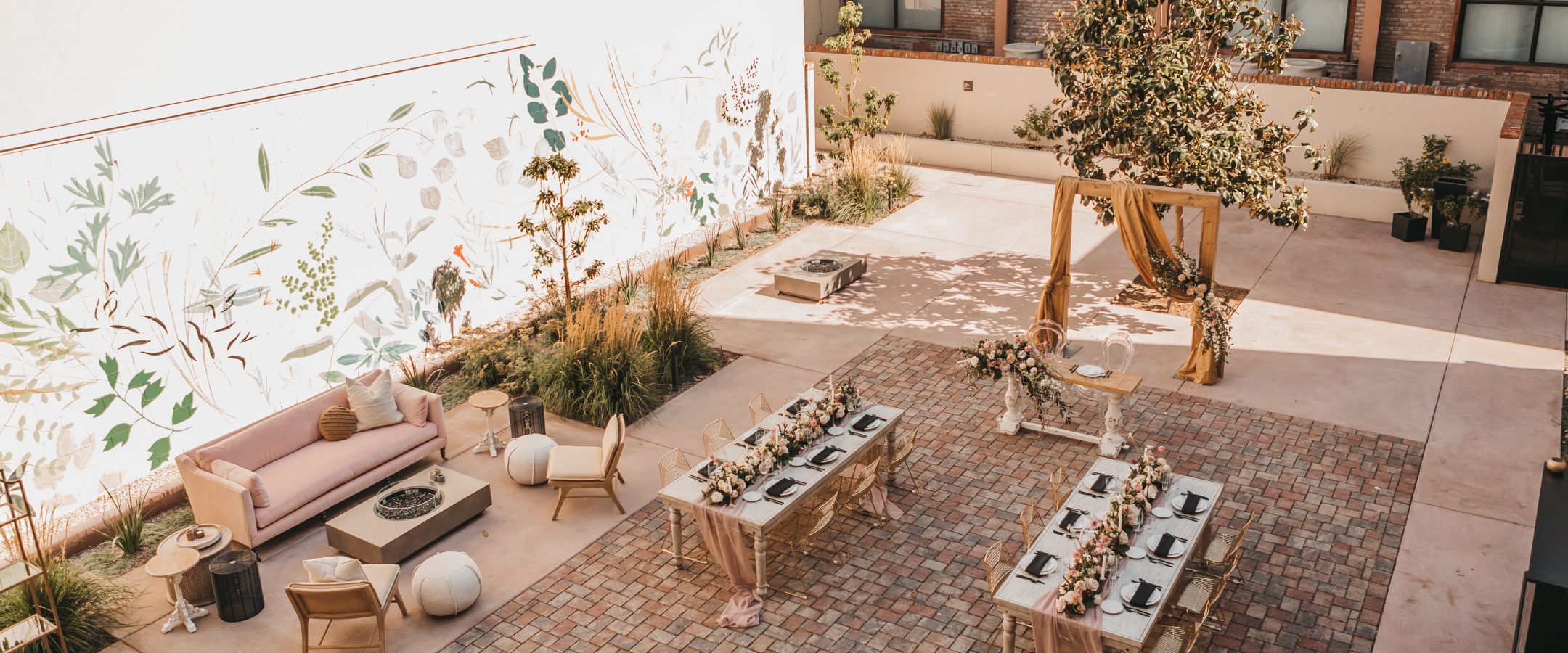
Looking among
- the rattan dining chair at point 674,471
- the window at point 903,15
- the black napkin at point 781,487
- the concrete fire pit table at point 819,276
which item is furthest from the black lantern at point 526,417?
the window at point 903,15

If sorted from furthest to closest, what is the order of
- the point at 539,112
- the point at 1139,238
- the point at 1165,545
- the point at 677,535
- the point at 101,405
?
the point at 539,112, the point at 1139,238, the point at 101,405, the point at 677,535, the point at 1165,545

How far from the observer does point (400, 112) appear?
12.5 meters

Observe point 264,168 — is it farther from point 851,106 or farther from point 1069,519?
point 851,106

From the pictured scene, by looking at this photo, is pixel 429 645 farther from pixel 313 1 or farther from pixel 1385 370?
pixel 1385 370

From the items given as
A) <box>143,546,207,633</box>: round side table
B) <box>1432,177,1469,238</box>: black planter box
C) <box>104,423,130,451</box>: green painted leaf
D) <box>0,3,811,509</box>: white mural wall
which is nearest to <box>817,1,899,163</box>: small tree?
<box>0,3,811,509</box>: white mural wall

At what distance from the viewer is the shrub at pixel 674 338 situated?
13.1 meters

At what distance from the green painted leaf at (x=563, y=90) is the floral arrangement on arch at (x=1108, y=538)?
871 centimetres

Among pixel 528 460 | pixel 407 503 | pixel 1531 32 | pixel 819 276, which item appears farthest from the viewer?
pixel 1531 32

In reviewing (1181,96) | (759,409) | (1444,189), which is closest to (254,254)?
(759,409)

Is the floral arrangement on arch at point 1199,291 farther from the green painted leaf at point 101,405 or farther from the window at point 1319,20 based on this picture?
the window at point 1319,20

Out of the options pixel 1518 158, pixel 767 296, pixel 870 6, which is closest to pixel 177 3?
pixel 767 296

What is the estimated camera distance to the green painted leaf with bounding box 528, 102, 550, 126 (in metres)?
14.3

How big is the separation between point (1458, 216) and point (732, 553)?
12924 millimetres

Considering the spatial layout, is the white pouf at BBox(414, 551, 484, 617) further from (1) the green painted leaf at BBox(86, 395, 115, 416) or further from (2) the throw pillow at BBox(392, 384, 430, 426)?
(1) the green painted leaf at BBox(86, 395, 115, 416)
